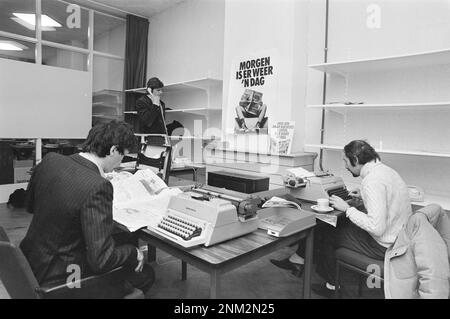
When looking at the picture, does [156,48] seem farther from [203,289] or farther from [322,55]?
[203,289]

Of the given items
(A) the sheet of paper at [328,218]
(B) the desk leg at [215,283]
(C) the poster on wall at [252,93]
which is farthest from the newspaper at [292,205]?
(C) the poster on wall at [252,93]

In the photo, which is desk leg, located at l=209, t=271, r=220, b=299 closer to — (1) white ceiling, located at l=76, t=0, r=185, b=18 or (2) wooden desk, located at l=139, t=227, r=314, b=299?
(2) wooden desk, located at l=139, t=227, r=314, b=299

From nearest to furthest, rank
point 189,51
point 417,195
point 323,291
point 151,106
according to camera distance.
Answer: point 323,291 < point 417,195 < point 151,106 < point 189,51

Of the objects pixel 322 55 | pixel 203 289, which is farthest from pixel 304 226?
pixel 322 55

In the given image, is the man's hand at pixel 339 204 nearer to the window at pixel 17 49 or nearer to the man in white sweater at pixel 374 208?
the man in white sweater at pixel 374 208

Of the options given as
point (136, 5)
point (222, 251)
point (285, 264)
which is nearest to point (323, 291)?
point (285, 264)

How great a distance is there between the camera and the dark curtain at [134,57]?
17.8ft

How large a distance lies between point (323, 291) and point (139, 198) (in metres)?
1.45

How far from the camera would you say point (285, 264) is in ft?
8.77

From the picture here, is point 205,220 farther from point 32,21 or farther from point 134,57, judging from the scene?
point 32,21

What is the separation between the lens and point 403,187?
6.08 feet

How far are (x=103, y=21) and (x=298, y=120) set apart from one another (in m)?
4.22

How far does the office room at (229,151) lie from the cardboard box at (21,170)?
0.02 m

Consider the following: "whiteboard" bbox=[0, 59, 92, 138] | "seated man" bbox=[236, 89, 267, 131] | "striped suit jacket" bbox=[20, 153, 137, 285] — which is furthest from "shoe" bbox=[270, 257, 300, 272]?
"whiteboard" bbox=[0, 59, 92, 138]
